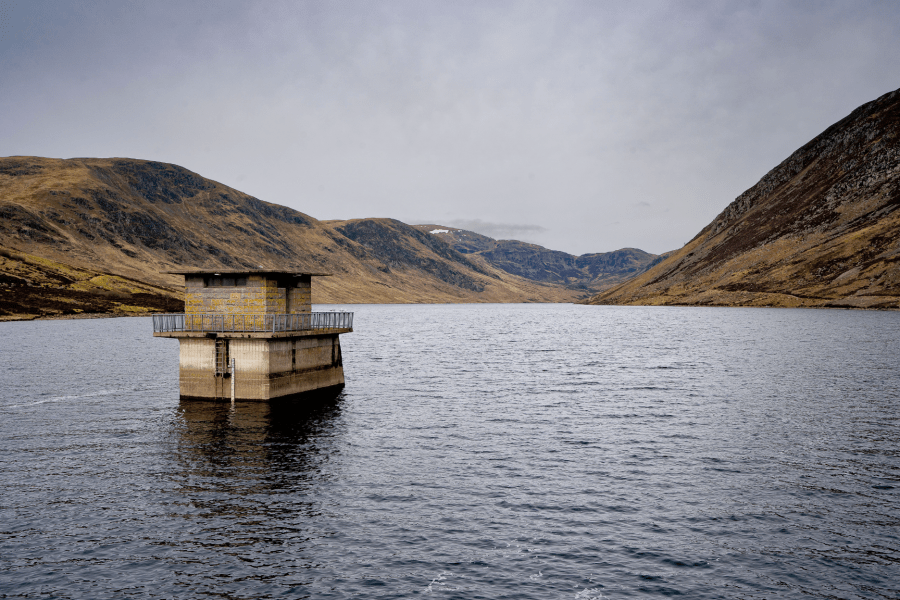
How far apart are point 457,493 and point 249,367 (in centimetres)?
2425

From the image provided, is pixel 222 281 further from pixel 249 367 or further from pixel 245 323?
pixel 249 367

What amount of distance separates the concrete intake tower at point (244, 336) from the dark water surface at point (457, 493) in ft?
8.41

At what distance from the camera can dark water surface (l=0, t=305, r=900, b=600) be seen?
19.9 meters

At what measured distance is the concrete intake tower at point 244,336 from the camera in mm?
45500

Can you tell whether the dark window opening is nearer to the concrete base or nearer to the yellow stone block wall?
the yellow stone block wall

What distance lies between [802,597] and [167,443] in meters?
33.0

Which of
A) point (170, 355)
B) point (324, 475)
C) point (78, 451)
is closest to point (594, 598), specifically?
point (324, 475)

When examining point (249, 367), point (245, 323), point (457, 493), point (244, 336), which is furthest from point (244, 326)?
point (457, 493)

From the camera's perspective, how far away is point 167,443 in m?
36.2

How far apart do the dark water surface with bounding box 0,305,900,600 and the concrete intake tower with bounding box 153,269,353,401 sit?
256 cm

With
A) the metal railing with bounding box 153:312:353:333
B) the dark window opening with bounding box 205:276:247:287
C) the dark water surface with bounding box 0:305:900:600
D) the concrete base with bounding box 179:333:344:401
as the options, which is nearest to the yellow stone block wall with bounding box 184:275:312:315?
the dark window opening with bounding box 205:276:247:287

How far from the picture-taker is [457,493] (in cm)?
2759

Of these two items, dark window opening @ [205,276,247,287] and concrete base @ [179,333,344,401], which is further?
dark window opening @ [205,276,247,287]

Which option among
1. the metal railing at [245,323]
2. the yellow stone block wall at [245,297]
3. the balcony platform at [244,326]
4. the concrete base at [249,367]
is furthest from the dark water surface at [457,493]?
the yellow stone block wall at [245,297]
